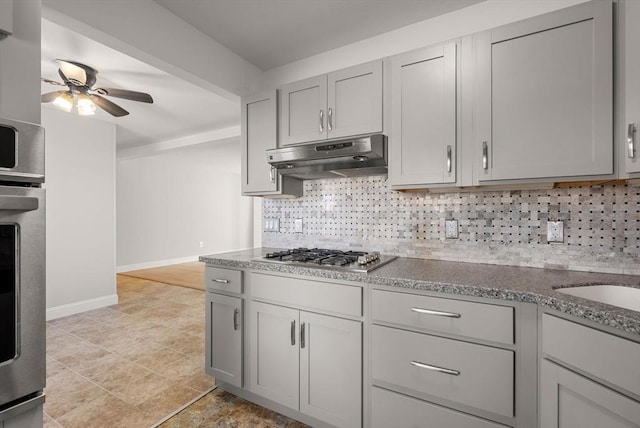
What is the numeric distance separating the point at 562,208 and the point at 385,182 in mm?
1044

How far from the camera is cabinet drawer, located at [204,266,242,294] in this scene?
1983 mm

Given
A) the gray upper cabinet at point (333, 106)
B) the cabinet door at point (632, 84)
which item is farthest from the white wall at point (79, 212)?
the cabinet door at point (632, 84)

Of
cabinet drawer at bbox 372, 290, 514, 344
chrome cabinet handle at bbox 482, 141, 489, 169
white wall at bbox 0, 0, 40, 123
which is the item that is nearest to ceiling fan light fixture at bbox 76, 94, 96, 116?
white wall at bbox 0, 0, 40, 123

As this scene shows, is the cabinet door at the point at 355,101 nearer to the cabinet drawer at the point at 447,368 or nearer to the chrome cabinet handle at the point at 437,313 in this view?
the chrome cabinet handle at the point at 437,313

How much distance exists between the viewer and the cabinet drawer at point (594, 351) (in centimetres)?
95

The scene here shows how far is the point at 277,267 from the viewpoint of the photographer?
1.83m

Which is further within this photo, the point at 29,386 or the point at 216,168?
the point at 216,168

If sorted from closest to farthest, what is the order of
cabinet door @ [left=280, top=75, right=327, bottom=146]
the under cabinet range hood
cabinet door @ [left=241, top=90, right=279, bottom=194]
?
the under cabinet range hood < cabinet door @ [left=280, top=75, right=327, bottom=146] < cabinet door @ [left=241, top=90, right=279, bottom=194]

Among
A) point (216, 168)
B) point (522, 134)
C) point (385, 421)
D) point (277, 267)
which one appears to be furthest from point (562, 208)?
point (216, 168)

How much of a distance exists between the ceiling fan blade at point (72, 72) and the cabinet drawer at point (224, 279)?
190cm

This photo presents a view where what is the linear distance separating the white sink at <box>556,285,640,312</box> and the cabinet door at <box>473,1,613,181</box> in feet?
1.72

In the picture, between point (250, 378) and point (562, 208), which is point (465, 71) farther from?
point (250, 378)

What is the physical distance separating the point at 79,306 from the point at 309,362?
3.64 metres

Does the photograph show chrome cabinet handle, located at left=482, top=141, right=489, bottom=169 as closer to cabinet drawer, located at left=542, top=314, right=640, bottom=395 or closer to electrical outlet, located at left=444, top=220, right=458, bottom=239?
electrical outlet, located at left=444, top=220, right=458, bottom=239
